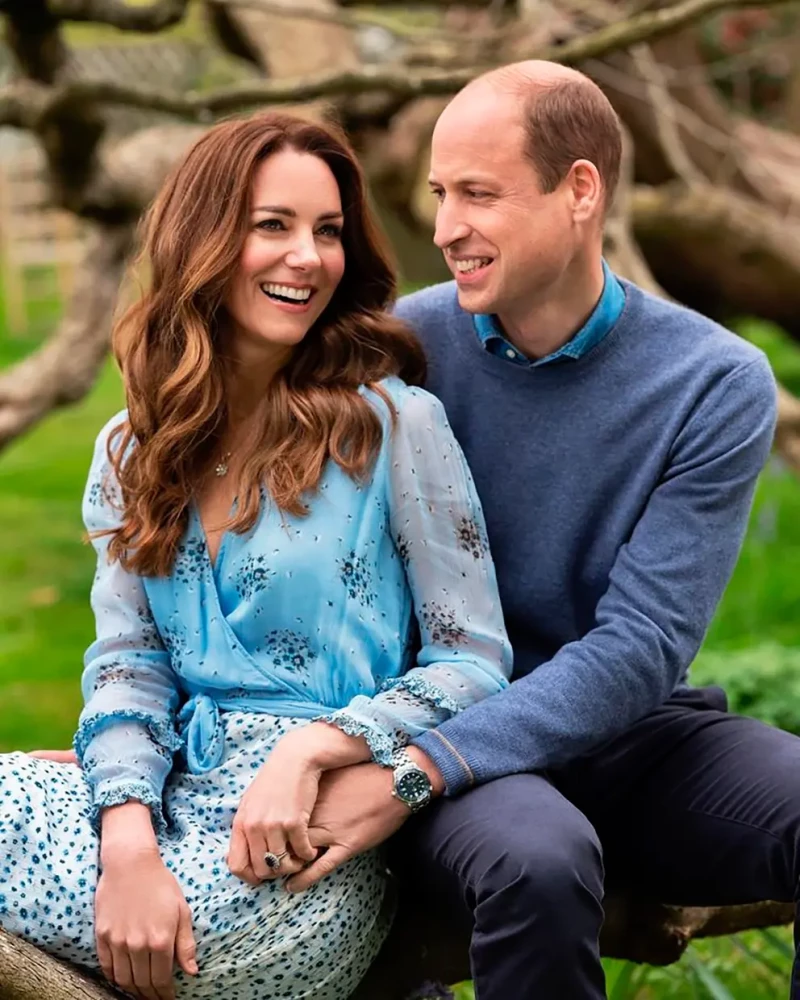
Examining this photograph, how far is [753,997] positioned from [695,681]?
3.95ft

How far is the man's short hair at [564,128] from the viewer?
2.30 m

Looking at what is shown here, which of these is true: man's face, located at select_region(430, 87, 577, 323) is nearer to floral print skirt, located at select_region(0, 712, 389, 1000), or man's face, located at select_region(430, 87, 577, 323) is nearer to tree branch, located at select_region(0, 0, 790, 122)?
floral print skirt, located at select_region(0, 712, 389, 1000)

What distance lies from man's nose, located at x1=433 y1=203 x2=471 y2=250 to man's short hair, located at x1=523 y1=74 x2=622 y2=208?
133mm

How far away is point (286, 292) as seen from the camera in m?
2.24

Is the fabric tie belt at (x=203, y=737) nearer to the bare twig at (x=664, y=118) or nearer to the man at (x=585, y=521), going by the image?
the man at (x=585, y=521)

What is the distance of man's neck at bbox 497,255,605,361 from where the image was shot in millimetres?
2373

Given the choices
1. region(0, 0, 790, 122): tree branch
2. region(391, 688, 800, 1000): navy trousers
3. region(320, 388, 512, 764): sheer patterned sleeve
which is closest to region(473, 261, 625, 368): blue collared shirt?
region(320, 388, 512, 764): sheer patterned sleeve

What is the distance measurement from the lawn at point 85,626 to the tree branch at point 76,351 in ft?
2.54

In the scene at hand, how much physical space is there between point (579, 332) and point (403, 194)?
280cm

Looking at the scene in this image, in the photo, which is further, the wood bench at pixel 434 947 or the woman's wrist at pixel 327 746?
the woman's wrist at pixel 327 746

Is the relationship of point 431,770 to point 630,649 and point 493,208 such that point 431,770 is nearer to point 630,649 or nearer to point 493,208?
point 630,649

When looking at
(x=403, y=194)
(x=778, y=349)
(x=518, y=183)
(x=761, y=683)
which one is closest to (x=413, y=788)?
(x=518, y=183)

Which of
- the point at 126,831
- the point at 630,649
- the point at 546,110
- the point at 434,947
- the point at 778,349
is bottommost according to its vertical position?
the point at 778,349

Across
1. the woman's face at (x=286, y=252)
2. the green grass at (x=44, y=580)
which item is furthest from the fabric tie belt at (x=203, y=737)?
the green grass at (x=44, y=580)
